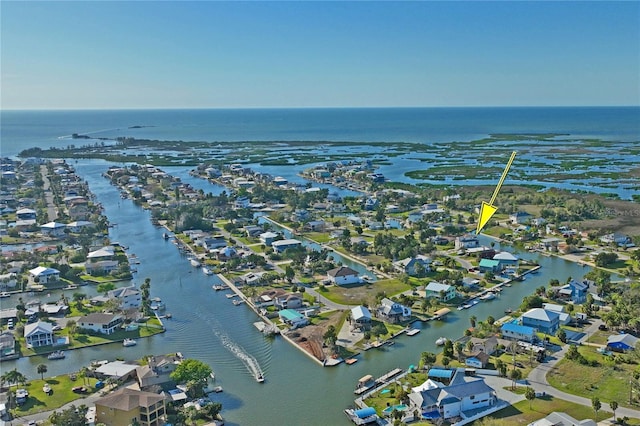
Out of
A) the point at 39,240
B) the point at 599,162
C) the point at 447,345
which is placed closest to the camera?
the point at 447,345

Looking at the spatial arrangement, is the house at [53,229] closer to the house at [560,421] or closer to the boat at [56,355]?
the boat at [56,355]

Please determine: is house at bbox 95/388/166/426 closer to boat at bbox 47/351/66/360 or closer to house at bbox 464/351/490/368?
boat at bbox 47/351/66/360

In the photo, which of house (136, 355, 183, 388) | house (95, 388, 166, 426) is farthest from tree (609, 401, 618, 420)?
house (136, 355, 183, 388)

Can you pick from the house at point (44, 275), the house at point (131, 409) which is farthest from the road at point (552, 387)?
the house at point (44, 275)

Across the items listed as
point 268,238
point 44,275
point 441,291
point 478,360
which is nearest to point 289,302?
point 441,291

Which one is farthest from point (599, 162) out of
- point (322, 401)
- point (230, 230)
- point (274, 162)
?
point (322, 401)

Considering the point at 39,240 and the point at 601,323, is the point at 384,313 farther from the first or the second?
the point at 39,240

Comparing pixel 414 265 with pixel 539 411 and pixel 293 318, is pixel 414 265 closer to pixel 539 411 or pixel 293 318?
pixel 293 318
